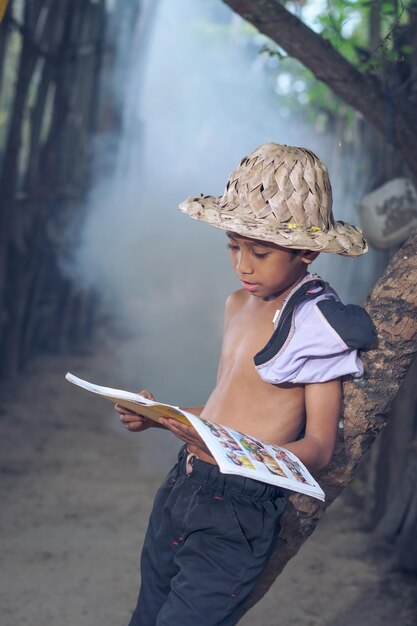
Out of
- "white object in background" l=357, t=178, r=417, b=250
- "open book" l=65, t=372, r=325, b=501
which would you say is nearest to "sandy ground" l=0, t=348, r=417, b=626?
"white object in background" l=357, t=178, r=417, b=250

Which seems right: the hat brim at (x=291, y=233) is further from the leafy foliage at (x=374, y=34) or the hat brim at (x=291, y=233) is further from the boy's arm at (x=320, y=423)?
the leafy foliage at (x=374, y=34)

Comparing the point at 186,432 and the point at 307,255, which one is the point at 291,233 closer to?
the point at 307,255

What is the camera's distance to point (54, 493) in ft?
17.2

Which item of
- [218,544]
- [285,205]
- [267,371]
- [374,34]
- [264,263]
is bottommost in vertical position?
[218,544]

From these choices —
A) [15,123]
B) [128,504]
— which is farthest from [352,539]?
[15,123]

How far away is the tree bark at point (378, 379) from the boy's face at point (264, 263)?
0.27m

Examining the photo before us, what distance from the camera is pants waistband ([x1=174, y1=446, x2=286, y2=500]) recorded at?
219cm

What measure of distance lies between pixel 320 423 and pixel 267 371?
7.1 inches

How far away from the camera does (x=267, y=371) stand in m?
2.16

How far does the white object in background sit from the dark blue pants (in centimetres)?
251

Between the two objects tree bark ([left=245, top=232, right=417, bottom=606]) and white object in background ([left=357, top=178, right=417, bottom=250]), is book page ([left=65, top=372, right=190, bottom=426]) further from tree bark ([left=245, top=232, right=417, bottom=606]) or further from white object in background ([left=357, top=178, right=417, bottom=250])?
white object in background ([left=357, top=178, right=417, bottom=250])

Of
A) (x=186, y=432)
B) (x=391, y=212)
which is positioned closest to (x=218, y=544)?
(x=186, y=432)

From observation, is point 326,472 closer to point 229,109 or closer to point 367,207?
point 367,207

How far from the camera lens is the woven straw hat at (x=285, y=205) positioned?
2105 millimetres
